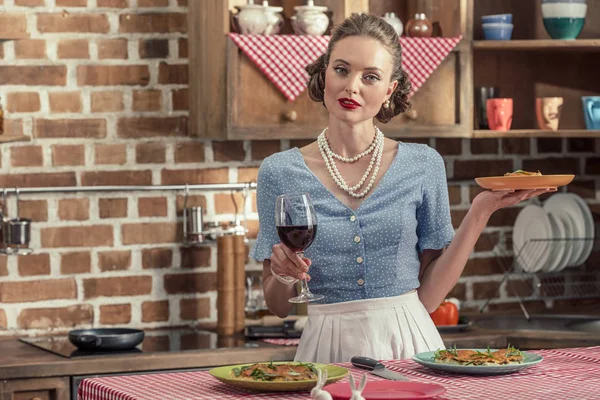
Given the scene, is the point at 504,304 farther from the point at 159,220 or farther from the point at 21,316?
the point at 21,316

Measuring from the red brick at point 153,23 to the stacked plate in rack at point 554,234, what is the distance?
142 cm

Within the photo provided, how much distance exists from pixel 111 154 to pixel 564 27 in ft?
5.10

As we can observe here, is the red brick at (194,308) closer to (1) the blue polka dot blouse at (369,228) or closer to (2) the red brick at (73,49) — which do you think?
(2) the red brick at (73,49)

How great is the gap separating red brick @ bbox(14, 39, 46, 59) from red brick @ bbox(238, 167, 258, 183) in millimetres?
745

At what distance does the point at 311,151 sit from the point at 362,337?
0.47 m

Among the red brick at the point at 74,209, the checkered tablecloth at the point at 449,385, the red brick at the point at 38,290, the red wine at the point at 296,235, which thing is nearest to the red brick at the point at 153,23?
the red brick at the point at 74,209

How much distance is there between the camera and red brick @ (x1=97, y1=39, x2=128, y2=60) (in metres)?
3.49

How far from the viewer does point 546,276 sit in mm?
4090

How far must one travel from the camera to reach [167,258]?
360 cm

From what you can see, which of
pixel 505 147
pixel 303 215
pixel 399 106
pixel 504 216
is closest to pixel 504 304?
pixel 504 216

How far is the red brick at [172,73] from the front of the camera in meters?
3.57

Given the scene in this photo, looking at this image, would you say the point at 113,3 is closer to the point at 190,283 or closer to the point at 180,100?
the point at 180,100

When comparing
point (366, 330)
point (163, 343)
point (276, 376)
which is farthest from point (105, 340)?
point (276, 376)

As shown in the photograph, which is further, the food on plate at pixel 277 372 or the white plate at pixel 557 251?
the white plate at pixel 557 251
